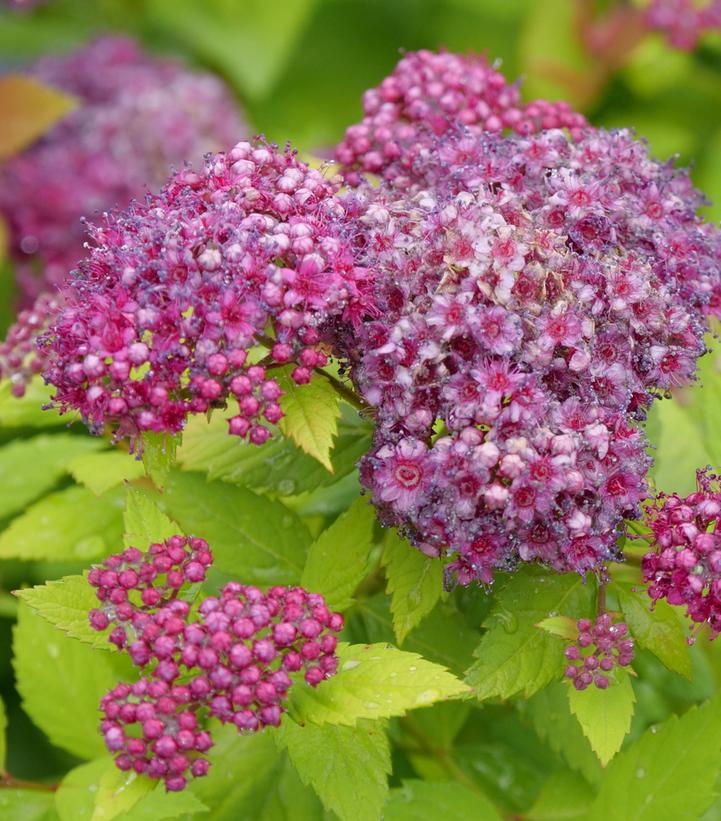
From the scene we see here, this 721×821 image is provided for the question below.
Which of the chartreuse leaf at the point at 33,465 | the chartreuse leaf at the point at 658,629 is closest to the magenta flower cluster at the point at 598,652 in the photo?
the chartreuse leaf at the point at 658,629

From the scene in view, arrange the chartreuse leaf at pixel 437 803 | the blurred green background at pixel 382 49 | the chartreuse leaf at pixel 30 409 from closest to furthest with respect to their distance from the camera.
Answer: the chartreuse leaf at pixel 437 803 → the chartreuse leaf at pixel 30 409 → the blurred green background at pixel 382 49

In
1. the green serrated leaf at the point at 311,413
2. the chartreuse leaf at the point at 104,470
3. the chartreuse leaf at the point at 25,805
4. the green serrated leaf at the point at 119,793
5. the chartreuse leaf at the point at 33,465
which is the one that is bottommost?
the chartreuse leaf at the point at 25,805

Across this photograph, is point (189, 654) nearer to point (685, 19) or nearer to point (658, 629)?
point (658, 629)

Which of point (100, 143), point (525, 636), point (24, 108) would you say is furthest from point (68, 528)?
point (100, 143)

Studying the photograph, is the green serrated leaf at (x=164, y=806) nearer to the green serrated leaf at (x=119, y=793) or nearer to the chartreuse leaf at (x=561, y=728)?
the green serrated leaf at (x=119, y=793)

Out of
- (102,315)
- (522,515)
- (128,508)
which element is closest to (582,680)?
(522,515)

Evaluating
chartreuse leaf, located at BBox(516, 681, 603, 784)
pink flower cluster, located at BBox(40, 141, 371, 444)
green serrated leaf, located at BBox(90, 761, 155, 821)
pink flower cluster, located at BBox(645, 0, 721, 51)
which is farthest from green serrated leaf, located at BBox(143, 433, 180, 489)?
pink flower cluster, located at BBox(645, 0, 721, 51)

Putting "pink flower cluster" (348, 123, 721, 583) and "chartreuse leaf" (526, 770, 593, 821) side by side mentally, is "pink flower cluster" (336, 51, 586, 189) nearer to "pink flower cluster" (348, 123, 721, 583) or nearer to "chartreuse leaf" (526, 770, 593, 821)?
"pink flower cluster" (348, 123, 721, 583)
